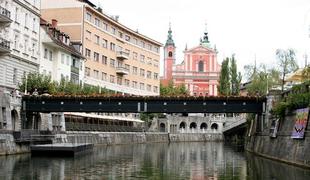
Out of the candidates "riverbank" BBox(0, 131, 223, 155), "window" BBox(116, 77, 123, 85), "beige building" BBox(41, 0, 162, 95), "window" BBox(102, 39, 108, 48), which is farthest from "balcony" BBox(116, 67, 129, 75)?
"riverbank" BBox(0, 131, 223, 155)

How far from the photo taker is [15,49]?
6288 centimetres

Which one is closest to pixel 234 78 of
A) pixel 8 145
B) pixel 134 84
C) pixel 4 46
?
pixel 134 84

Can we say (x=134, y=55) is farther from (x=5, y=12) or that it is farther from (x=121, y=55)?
(x=5, y=12)

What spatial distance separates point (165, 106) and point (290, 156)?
56.3 ft

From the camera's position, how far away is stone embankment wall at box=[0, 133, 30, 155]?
1860 inches

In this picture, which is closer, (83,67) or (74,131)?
(74,131)

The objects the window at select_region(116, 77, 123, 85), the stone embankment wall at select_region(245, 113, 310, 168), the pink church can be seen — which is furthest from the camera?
the pink church

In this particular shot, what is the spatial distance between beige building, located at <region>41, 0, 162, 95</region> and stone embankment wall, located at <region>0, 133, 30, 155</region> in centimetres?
4052

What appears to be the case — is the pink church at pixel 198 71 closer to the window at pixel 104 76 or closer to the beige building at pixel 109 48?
the beige building at pixel 109 48

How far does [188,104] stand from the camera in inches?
2295

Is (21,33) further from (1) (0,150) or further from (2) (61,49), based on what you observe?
(1) (0,150)

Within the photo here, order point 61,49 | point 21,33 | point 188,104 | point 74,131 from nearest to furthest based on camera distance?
point 188,104
point 21,33
point 74,131
point 61,49

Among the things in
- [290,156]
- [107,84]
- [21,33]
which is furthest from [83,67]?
[290,156]

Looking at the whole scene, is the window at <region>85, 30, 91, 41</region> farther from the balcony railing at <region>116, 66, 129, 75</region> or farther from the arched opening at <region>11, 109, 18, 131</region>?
the arched opening at <region>11, 109, 18, 131</region>
